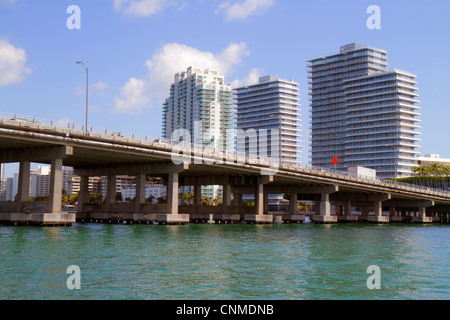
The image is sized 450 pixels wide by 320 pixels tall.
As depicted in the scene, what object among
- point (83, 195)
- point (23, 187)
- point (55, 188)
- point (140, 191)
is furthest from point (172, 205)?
point (23, 187)

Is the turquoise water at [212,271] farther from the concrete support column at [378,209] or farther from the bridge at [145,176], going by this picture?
the concrete support column at [378,209]

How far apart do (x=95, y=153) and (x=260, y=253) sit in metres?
41.0

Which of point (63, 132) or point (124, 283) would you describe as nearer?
point (124, 283)

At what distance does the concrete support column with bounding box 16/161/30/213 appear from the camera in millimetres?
66375

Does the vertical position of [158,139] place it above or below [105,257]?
above

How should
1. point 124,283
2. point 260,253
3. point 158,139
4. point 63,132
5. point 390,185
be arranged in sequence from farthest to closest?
point 390,185
point 158,139
point 63,132
point 260,253
point 124,283

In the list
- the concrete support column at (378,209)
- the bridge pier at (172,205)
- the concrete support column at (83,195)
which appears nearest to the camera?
the bridge pier at (172,205)

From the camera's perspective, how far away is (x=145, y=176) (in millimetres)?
91875

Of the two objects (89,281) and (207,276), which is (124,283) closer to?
(89,281)

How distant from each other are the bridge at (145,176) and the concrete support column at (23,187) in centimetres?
13

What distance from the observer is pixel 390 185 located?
400 feet

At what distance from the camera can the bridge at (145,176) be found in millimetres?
63875

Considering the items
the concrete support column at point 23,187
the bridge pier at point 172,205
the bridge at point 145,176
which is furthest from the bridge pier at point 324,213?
the concrete support column at point 23,187
